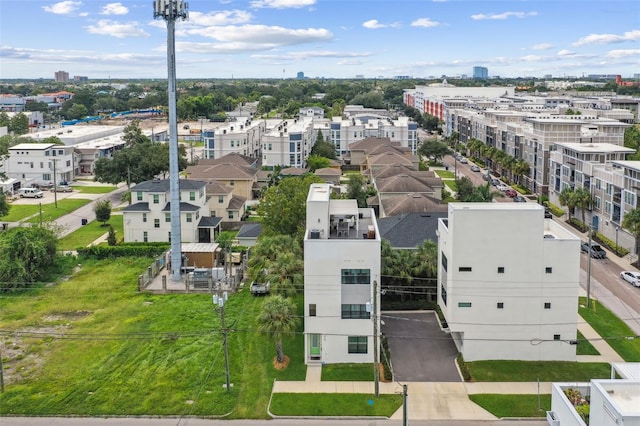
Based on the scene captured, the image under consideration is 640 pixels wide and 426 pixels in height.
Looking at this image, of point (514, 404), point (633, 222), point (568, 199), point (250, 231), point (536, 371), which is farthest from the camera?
point (568, 199)

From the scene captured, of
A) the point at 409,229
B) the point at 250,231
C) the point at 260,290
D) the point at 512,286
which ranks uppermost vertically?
the point at 409,229

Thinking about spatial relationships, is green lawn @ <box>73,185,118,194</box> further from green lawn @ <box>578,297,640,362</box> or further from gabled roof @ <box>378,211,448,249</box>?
green lawn @ <box>578,297,640,362</box>

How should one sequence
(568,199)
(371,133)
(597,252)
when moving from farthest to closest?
(371,133) → (568,199) → (597,252)

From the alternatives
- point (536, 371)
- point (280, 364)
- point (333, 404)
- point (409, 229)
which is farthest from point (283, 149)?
point (333, 404)

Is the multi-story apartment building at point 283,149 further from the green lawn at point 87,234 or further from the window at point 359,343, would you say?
the window at point 359,343

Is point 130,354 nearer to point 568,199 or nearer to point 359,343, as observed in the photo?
point 359,343

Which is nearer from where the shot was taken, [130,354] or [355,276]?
[355,276]
